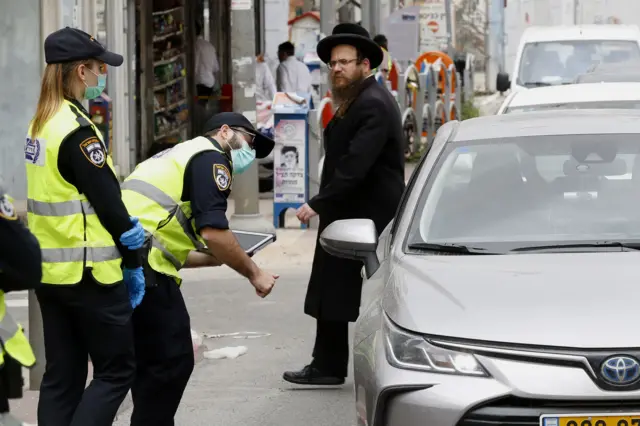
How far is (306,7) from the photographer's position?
33.5 meters

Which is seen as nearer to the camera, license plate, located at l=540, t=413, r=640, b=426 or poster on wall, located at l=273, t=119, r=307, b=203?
license plate, located at l=540, t=413, r=640, b=426

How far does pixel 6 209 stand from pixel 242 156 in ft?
7.14

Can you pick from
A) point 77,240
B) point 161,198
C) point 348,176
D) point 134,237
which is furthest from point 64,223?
point 348,176

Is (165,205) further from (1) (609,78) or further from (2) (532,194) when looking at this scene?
(1) (609,78)

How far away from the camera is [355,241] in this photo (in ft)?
19.2

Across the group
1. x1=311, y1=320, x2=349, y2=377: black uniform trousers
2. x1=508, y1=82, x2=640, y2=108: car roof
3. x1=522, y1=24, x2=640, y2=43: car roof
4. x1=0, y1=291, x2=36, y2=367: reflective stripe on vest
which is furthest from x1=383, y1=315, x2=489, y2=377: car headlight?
x1=522, y1=24, x2=640, y2=43: car roof

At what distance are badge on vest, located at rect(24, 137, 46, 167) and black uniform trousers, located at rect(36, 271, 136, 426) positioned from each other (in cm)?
45

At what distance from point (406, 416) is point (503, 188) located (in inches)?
59.8

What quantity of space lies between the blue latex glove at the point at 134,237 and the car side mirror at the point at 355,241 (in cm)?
91

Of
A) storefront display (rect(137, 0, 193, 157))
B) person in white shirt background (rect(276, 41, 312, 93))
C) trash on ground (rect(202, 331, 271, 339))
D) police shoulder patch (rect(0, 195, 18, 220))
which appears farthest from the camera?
person in white shirt background (rect(276, 41, 312, 93))

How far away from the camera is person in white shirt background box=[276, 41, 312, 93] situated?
858 inches

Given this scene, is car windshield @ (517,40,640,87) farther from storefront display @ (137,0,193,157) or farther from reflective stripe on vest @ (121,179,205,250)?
reflective stripe on vest @ (121,179,205,250)

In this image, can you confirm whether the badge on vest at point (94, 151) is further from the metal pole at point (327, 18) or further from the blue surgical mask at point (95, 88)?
the metal pole at point (327, 18)

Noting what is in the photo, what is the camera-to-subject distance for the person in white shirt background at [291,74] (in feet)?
71.5
